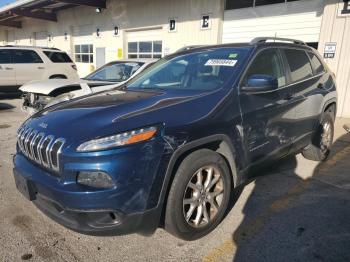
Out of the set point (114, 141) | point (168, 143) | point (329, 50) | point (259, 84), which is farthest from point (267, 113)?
point (329, 50)

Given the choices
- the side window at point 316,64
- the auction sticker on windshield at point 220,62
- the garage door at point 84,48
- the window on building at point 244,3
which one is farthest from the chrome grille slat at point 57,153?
the garage door at point 84,48

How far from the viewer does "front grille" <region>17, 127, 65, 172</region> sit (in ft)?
7.95

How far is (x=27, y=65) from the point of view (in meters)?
11.4

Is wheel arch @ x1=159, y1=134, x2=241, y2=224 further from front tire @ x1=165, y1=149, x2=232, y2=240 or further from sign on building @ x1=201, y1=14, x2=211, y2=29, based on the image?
sign on building @ x1=201, y1=14, x2=211, y2=29

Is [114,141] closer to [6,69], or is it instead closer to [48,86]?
[48,86]

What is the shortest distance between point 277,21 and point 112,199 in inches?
348

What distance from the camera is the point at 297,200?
3695mm

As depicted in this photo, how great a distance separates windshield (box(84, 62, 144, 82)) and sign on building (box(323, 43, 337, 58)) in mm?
5065

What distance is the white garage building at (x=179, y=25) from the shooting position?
8398 millimetres

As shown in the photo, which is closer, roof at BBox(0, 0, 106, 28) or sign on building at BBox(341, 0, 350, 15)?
sign on building at BBox(341, 0, 350, 15)

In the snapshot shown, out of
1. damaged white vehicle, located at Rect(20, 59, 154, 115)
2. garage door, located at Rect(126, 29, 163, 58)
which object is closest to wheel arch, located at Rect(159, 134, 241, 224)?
damaged white vehicle, located at Rect(20, 59, 154, 115)

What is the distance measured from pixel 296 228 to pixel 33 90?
5672 millimetres

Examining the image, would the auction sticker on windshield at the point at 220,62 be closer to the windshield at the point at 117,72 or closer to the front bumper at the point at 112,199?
the front bumper at the point at 112,199

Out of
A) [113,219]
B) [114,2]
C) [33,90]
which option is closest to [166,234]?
[113,219]
